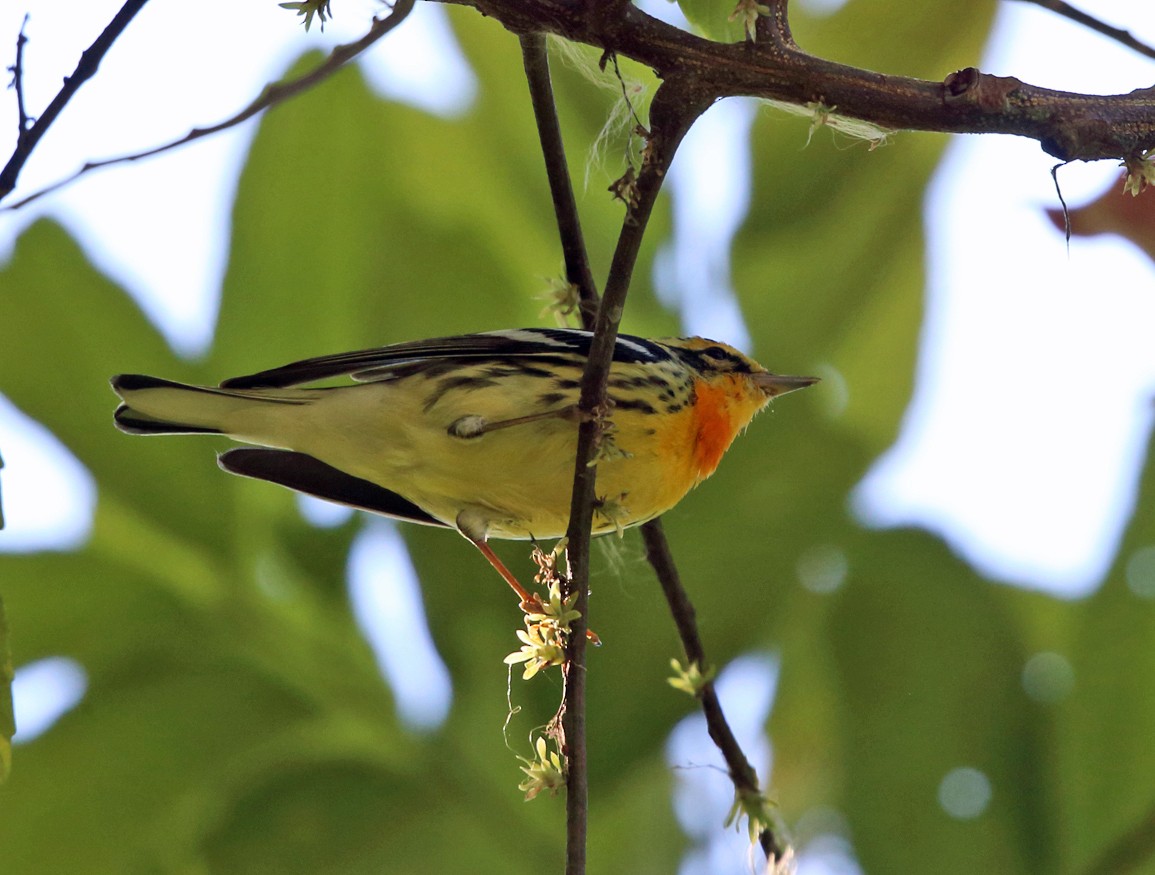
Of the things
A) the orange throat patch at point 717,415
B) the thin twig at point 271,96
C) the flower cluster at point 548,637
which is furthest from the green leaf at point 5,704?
the orange throat patch at point 717,415

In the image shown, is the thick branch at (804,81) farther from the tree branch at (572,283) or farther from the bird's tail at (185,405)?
the bird's tail at (185,405)

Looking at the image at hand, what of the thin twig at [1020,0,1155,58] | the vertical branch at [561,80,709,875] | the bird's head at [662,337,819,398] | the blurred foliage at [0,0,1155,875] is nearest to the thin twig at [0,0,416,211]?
the vertical branch at [561,80,709,875]

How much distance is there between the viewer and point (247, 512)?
185 inches

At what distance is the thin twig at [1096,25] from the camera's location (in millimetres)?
1720

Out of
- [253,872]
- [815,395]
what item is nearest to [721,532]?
[815,395]

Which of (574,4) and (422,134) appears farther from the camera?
(422,134)

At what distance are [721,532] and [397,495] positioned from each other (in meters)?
2.00

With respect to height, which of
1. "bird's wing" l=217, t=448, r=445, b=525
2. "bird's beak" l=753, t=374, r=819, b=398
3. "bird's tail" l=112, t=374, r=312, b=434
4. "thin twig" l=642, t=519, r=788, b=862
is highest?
"bird's beak" l=753, t=374, r=819, b=398

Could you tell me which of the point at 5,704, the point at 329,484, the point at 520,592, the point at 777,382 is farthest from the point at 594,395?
the point at 777,382

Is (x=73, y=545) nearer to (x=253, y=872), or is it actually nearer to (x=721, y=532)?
(x=253, y=872)

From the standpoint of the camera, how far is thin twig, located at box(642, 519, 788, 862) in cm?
207

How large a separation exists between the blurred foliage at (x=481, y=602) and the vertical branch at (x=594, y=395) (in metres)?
2.30

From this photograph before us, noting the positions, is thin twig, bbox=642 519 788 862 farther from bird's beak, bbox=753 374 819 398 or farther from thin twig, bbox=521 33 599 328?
bird's beak, bbox=753 374 819 398

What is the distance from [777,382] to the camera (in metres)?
3.53
